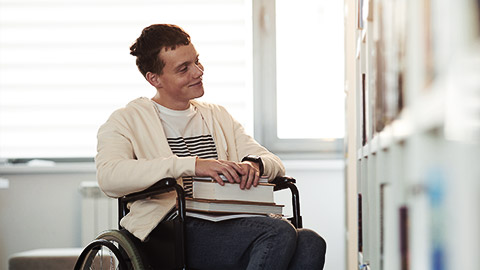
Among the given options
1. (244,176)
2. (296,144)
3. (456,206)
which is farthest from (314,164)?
(456,206)

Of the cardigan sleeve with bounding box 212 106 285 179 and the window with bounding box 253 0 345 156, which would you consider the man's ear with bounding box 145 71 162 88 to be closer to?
the cardigan sleeve with bounding box 212 106 285 179

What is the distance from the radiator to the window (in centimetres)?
87

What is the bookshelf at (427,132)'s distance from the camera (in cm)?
54

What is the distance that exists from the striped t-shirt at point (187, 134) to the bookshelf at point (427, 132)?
759 millimetres

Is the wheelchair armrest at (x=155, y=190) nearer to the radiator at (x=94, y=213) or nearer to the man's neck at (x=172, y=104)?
the man's neck at (x=172, y=104)

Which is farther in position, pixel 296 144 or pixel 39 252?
pixel 296 144

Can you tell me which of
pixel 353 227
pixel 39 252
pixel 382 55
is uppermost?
pixel 382 55

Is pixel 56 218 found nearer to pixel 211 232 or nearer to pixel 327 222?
pixel 327 222

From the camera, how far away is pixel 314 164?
11.1 ft

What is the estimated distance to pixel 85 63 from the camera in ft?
11.6

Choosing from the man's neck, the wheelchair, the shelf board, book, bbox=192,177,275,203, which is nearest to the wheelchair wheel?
the wheelchair

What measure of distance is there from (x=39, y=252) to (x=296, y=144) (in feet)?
4.55

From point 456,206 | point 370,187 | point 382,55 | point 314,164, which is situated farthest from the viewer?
point 314,164

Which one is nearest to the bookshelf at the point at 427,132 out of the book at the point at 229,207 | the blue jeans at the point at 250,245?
the blue jeans at the point at 250,245
